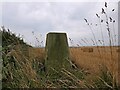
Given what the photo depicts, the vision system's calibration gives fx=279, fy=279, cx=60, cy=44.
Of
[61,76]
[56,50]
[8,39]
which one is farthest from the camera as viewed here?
[8,39]

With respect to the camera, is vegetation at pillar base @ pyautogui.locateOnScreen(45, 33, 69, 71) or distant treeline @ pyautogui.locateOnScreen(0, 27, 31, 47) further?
distant treeline @ pyautogui.locateOnScreen(0, 27, 31, 47)

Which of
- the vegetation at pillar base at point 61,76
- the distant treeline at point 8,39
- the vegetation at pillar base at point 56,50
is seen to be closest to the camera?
the vegetation at pillar base at point 61,76

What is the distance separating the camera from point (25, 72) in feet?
13.2

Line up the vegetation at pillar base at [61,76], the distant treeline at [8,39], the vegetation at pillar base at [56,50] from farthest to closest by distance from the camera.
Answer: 1. the distant treeline at [8,39]
2. the vegetation at pillar base at [56,50]
3. the vegetation at pillar base at [61,76]

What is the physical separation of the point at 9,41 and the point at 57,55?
1734 millimetres

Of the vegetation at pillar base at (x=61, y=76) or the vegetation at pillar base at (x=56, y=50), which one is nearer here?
the vegetation at pillar base at (x=61, y=76)

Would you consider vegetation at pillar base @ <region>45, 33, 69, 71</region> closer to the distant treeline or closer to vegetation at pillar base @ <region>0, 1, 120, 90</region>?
vegetation at pillar base @ <region>0, 1, 120, 90</region>

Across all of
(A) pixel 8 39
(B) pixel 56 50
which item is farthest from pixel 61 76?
(A) pixel 8 39

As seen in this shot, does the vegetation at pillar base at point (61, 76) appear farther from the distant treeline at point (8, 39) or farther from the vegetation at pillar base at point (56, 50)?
the distant treeline at point (8, 39)

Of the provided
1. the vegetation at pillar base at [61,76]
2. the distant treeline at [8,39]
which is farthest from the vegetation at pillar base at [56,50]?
the distant treeline at [8,39]

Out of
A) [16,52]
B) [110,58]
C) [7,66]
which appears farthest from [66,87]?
[16,52]

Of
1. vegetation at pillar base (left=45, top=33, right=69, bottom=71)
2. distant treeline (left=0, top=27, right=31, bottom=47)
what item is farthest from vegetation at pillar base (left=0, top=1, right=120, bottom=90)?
distant treeline (left=0, top=27, right=31, bottom=47)

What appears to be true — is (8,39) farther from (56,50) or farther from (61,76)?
(61,76)

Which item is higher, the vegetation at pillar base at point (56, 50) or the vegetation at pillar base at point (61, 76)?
the vegetation at pillar base at point (56, 50)
